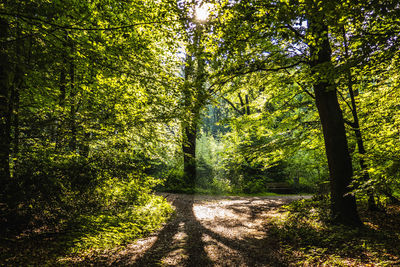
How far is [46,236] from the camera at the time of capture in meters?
4.29

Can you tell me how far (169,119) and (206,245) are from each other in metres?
3.67

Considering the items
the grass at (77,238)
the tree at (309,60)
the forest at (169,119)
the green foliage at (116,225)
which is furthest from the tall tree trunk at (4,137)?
the tree at (309,60)

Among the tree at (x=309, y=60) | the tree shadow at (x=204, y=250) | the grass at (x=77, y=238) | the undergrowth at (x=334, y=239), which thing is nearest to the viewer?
the grass at (x=77, y=238)

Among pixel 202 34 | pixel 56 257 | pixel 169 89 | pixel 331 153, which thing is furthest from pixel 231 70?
pixel 56 257

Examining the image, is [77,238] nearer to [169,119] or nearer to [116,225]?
[116,225]

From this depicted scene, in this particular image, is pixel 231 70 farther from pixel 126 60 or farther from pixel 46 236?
pixel 46 236

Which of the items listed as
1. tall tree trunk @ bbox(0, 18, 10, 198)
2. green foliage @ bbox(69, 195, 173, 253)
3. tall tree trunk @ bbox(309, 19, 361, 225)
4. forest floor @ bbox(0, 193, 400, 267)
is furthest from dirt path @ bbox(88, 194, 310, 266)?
tall tree trunk @ bbox(0, 18, 10, 198)

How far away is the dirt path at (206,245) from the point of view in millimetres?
4047

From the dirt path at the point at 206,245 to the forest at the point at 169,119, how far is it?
7cm

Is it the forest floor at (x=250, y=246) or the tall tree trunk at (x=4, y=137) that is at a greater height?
the tall tree trunk at (x=4, y=137)

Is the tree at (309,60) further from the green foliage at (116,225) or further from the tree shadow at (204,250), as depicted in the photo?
the green foliage at (116,225)

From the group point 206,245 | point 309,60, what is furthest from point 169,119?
point 309,60

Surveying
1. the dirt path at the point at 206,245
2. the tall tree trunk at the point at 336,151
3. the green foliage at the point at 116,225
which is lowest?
the dirt path at the point at 206,245

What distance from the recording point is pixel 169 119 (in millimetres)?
6133
